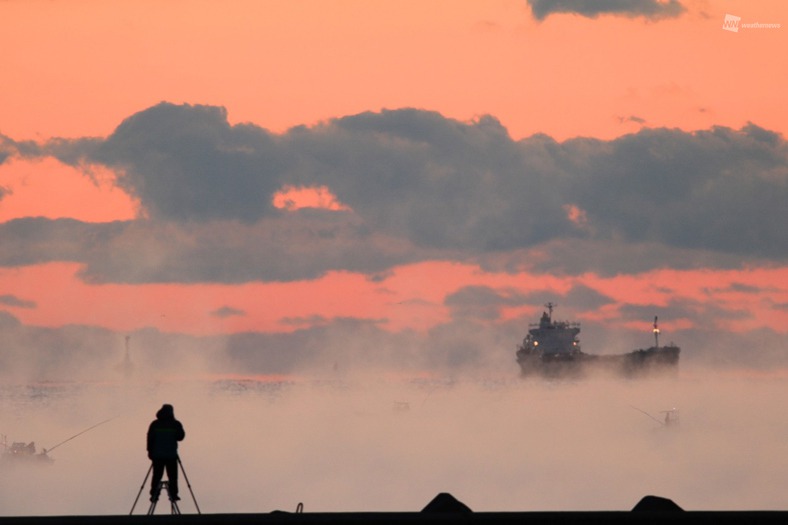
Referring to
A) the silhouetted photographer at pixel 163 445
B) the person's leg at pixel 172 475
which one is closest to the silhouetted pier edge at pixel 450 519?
the person's leg at pixel 172 475

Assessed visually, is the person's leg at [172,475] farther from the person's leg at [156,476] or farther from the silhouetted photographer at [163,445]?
the person's leg at [156,476]

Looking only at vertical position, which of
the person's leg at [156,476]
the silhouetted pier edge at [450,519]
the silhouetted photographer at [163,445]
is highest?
the silhouetted photographer at [163,445]

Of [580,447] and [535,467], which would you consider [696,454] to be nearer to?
[580,447]

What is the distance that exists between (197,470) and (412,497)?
3368 cm

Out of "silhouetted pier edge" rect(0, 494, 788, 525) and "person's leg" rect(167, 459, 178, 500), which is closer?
"silhouetted pier edge" rect(0, 494, 788, 525)

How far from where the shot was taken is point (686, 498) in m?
132

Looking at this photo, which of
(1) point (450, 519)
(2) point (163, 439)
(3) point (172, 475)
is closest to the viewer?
(1) point (450, 519)

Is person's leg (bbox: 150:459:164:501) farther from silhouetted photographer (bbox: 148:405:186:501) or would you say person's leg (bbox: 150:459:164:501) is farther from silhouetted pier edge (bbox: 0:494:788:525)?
silhouetted pier edge (bbox: 0:494:788:525)

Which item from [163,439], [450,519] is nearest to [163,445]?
[163,439]

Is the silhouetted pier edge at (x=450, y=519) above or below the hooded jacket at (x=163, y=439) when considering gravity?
below

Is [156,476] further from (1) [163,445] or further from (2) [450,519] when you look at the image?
(2) [450,519]

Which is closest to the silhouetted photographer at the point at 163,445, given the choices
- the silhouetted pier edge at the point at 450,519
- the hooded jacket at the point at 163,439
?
the hooded jacket at the point at 163,439

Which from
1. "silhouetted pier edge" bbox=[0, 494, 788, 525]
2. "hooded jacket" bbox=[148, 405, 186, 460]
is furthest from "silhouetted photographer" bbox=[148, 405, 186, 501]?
"silhouetted pier edge" bbox=[0, 494, 788, 525]

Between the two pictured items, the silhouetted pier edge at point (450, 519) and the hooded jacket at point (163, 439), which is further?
the hooded jacket at point (163, 439)
